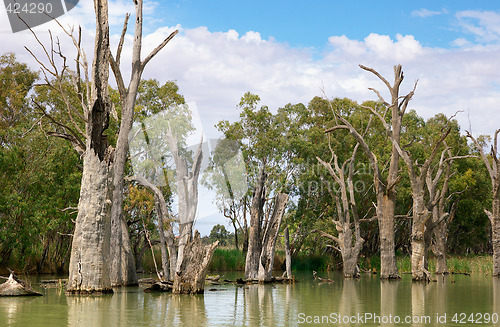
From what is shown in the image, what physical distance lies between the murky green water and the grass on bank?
17.0 meters

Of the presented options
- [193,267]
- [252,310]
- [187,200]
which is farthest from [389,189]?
A: [252,310]

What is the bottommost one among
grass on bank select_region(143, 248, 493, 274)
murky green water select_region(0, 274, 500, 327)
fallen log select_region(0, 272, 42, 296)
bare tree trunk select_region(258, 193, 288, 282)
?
grass on bank select_region(143, 248, 493, 274)

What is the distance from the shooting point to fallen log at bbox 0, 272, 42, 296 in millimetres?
13258

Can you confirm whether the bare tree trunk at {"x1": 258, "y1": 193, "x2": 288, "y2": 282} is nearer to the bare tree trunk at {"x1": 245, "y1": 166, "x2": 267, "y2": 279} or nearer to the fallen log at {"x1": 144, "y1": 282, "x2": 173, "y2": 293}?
the bare tree trunk at {"x1": 245, "y1": 166, "x2": 267, "y2": 279}

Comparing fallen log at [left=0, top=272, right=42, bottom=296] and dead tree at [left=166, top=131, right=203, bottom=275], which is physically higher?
dead tree at [left=166, top=131, right=203, bottom=275]

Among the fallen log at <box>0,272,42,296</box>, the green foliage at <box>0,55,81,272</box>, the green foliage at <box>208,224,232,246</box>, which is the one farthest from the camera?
the green foliage at <box>208,224,232,246</box>

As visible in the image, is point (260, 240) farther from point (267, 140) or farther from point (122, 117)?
point (267, 140)

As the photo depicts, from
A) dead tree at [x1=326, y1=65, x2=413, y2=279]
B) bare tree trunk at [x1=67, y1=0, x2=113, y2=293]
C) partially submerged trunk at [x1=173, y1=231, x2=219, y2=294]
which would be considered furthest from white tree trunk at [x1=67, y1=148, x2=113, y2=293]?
dead tree at [x1=326, y1=65, x2=413, y2=279]

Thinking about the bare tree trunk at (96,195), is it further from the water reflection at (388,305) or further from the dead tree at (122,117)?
the water reflection at (388,305)

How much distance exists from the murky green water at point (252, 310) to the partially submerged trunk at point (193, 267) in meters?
0.42

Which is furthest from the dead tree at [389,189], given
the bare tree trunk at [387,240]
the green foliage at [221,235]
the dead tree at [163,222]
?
the green foliage at [221,235]

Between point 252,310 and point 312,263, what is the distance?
88.5 ft

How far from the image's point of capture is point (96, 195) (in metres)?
14.0

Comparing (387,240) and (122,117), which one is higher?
(122,117)
